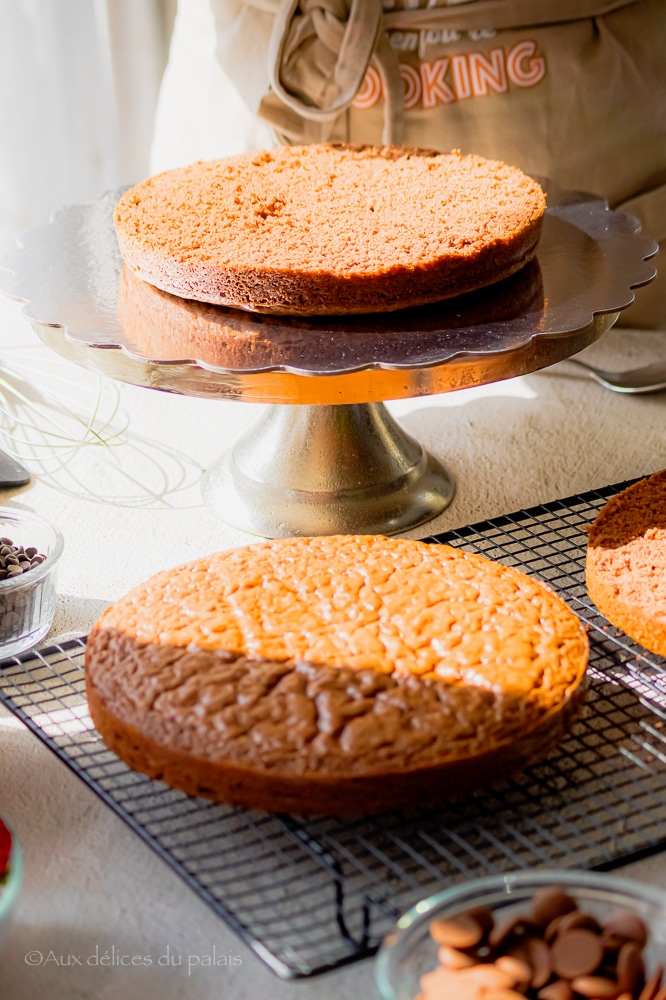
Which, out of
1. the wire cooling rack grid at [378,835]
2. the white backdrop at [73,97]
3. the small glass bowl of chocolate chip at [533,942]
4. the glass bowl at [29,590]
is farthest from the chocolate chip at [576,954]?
the white backdrop at [73,97]

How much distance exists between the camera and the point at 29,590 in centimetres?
129

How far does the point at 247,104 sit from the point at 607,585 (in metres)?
1.17

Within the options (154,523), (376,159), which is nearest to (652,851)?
(154,523)

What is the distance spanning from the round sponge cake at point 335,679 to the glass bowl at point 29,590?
0.68 ft

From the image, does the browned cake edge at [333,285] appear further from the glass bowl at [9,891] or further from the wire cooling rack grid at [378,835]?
the glass bowl at [9,891]

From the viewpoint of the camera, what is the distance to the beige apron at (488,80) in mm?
1849

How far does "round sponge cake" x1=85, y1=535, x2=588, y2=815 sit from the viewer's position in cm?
93

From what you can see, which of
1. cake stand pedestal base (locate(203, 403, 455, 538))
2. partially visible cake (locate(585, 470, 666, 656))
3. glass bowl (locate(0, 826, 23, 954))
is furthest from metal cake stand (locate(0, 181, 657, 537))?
glass bowl (locate(0, 826, 23, 954))

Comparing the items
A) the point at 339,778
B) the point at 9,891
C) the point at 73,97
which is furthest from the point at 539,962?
the point at 73,97

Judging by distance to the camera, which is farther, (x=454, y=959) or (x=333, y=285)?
(x=333, y=285)

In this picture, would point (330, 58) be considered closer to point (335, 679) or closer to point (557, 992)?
point (335, 679)

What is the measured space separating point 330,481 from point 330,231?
0.36 meters

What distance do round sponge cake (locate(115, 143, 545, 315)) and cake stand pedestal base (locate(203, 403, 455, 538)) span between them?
278 millimetres

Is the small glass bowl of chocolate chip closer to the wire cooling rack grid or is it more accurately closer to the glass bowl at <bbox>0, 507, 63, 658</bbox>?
the wire cooling rack grid
